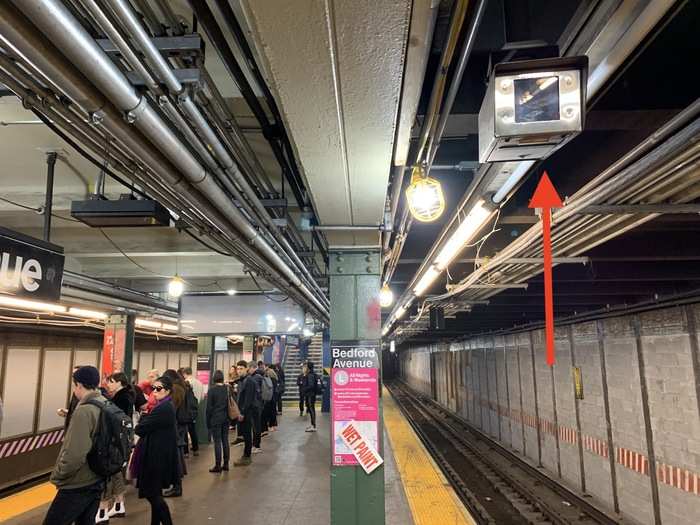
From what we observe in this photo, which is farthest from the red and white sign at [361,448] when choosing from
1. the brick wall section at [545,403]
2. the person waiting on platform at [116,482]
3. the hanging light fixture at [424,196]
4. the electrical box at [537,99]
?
the brick wall section at [545,403]

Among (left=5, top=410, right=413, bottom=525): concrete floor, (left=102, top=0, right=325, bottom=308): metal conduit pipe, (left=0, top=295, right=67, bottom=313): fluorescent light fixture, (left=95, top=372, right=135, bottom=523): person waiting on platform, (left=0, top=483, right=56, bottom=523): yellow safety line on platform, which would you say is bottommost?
(left=0, top=483, right=56, bottom=523): yellow safety line on platform

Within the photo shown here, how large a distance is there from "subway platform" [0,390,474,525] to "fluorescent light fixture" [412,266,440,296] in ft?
9.03

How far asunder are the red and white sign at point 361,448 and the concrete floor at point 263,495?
1.22 metres

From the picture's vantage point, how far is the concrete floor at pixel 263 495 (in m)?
5.74

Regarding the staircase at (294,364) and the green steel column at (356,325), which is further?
the staircase at (294,364)

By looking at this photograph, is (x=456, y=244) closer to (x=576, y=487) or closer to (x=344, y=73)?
(x=344, y=73)

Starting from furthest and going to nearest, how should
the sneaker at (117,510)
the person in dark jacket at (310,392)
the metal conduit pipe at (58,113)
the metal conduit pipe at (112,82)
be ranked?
the person in dark jacket at (310,392)
the sneaker at (117,510)
the metal conduit pipe at (58,113)
the metal conduit pipe at (112,82)

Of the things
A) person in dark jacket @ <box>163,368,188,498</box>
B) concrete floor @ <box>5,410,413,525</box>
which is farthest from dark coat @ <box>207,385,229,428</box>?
concrete floor @ <box>5,410,413,525</box>

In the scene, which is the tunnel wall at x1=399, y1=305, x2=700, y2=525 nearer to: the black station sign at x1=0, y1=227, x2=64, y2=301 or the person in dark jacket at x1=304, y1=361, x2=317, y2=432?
the person in dark jacket at x1=304, y1=361, x2=317, y2=432

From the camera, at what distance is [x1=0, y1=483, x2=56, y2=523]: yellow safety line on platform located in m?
6.16

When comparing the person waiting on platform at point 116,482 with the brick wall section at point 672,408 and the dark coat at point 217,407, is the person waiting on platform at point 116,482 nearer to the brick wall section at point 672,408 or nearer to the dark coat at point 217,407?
the dark coat at point 217,407

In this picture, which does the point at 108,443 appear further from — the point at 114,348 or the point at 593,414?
the point at 593,414

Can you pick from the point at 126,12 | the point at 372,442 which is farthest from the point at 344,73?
the point at 372,442

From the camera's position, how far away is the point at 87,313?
9.12 m
